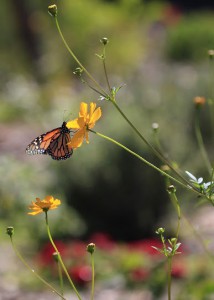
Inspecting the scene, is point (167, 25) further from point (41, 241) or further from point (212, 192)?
point (212, 192)

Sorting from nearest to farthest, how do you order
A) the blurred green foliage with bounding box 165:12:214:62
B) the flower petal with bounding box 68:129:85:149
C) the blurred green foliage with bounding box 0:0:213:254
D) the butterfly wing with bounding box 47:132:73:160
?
the flower petal with bounding box 68:129:85:149
the butterfly wing with bounding box 47:132:73:160
the blurred green foliage with bounding box 0:0:213:254
the blurred green foliage with bounding box 165:12:214:62

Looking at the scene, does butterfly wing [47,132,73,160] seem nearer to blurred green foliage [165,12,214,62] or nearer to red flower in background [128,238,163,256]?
red flower in background [128,238,163,256]

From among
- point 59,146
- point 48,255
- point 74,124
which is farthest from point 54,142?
point 48,255

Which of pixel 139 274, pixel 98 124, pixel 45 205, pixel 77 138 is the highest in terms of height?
pixel 98 124

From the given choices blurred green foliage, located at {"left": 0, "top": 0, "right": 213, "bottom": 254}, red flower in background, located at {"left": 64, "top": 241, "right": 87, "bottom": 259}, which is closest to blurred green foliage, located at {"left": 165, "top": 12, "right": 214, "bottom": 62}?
blurred green foliage, located at {"left": 0, "top": 0, "right": 213, "bottom": 254}

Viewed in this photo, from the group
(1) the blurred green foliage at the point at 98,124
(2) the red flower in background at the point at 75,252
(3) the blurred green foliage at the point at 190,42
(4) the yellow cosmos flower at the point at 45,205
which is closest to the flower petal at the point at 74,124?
(4) the yellow cosmos flower at the point at 45,205

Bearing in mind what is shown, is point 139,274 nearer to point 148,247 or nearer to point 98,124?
point 148,247

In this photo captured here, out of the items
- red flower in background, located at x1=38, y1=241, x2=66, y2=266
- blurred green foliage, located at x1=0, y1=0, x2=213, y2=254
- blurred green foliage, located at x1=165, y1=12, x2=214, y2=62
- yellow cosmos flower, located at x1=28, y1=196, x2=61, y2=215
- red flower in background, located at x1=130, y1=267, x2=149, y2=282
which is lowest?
red flower in background, located at x1=130, y1=267, x2=149, y2=282

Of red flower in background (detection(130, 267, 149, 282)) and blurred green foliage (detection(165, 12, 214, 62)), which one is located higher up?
blurred green foliage (detection(165, 12, 214, 62))

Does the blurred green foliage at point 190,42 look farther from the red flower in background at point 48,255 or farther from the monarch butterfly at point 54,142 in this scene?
the monarch butterfly at point 54,142
